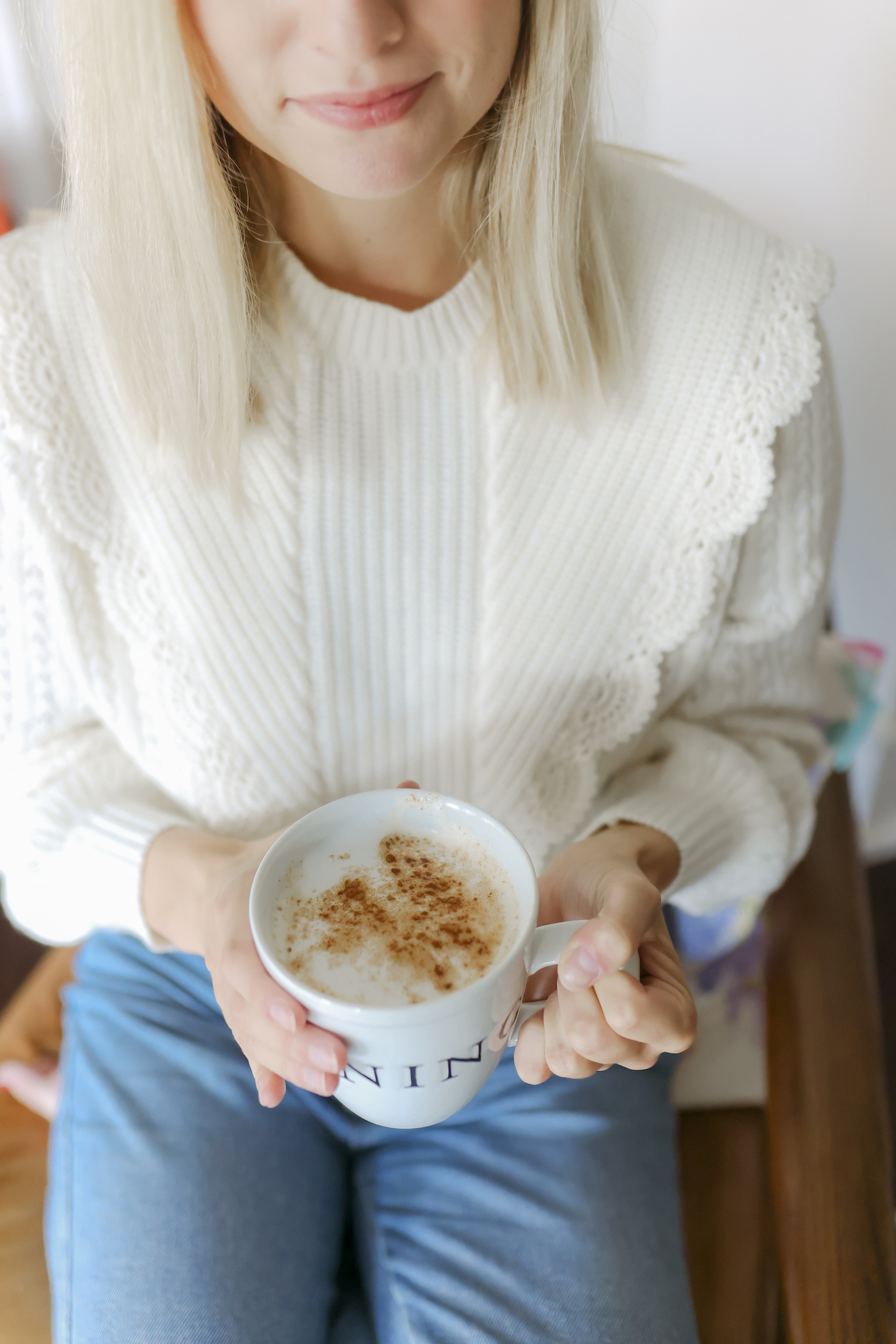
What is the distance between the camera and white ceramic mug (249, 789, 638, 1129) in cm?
46

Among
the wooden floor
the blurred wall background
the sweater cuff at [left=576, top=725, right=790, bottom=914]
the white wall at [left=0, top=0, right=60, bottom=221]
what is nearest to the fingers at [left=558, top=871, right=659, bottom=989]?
the sweater cuff at [left=576, top=725, right=790, bottom=914]

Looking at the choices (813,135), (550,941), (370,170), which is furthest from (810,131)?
(550,941)

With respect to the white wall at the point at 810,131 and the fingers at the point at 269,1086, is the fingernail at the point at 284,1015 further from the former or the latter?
the white wall at the point at 810,131

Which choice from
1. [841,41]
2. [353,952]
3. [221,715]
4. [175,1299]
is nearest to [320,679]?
[221,715]

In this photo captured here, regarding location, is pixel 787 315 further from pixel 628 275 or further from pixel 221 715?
pixel 221 715

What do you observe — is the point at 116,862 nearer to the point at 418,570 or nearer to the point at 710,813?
the point at 418,570

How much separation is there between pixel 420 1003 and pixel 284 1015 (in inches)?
2.8

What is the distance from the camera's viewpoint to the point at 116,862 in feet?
2.63

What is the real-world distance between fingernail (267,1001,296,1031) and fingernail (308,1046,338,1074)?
15 millimetres

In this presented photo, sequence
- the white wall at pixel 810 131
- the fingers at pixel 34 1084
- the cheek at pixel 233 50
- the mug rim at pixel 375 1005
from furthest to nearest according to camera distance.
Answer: the white wall at pixel 810 131, the fingers at pixel 34 1084, the cheek at pixel 233 50, the mug rim at pixel 375 1005

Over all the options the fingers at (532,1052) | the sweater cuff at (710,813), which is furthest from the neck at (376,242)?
the fingers at (532,1052)

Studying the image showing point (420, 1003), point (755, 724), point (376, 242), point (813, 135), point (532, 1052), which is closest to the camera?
point (420, 1003)

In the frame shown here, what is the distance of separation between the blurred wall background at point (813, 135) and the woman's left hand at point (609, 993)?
2.73 feet

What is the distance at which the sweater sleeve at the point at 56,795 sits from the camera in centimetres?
77
